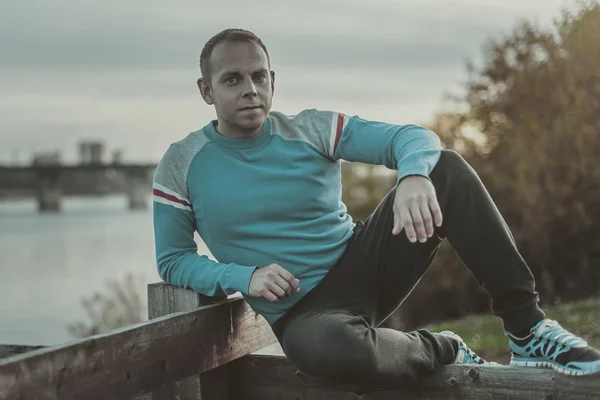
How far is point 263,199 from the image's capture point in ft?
7.97

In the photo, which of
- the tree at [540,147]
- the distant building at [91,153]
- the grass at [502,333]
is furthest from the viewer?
the distant building at [91,153]

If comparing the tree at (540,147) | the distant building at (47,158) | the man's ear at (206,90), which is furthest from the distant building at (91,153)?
the man's ear at (206,90)

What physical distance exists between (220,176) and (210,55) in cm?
36

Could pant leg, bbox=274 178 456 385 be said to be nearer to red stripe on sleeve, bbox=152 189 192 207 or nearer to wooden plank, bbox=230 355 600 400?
wooden plank, bbox=230 355 600 400

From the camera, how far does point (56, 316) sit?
26.5 m

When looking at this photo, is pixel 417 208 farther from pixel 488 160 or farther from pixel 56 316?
pixel 56 316

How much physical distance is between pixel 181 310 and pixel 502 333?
8098 mm

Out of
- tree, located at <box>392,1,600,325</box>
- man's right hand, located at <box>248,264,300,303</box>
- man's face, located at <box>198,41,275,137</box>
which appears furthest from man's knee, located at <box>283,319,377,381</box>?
tree, located at <box>392,1,600,325</box>

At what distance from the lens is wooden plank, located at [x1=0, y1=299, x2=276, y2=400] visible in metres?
1.78

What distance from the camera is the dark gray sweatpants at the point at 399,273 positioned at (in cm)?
225

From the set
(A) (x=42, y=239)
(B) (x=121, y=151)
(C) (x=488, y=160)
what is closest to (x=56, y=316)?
(B) (x=121, y=151)

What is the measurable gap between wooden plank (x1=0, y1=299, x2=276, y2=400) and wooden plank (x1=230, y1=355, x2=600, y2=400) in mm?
98

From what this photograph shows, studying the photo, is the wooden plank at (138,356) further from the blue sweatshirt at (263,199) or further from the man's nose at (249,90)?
the man's nose at (249,90)

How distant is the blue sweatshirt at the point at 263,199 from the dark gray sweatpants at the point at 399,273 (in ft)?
0.27
